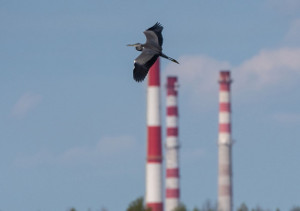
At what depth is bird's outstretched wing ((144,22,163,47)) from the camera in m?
28.2

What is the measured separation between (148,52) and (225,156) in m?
56.3

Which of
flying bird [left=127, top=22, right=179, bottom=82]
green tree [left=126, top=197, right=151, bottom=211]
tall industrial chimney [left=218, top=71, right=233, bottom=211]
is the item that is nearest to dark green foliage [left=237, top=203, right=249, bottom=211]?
tall industrial chimney [left=218, top=71, right=233, bottom=211]

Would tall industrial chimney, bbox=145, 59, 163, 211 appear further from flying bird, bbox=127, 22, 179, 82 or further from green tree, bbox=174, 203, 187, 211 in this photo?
flying bird, bbox=127, 22, 179, 82

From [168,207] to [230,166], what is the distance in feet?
17.8

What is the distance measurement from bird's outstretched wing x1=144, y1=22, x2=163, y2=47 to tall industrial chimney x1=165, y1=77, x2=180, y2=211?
170ft

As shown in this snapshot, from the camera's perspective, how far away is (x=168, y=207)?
81625mm

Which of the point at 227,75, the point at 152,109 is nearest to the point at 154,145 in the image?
the point at 152,109

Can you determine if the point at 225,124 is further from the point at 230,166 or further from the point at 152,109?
the point at 152,109

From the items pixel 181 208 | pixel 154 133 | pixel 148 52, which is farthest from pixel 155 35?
pixel 181 208

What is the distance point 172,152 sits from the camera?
83.4m

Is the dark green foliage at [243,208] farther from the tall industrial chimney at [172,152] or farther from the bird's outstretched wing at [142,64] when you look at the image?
the bird's outstretched wing at [142,64]

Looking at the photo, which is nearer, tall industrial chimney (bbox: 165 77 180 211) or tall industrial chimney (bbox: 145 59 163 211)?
tall industrial chimney (bbox: 145 59 163 211)

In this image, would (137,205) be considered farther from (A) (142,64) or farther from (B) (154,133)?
(A) (142,64)

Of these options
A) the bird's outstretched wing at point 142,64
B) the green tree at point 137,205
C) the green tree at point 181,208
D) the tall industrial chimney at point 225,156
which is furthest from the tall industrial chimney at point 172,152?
the bird's outstretched wing at point 142,64
